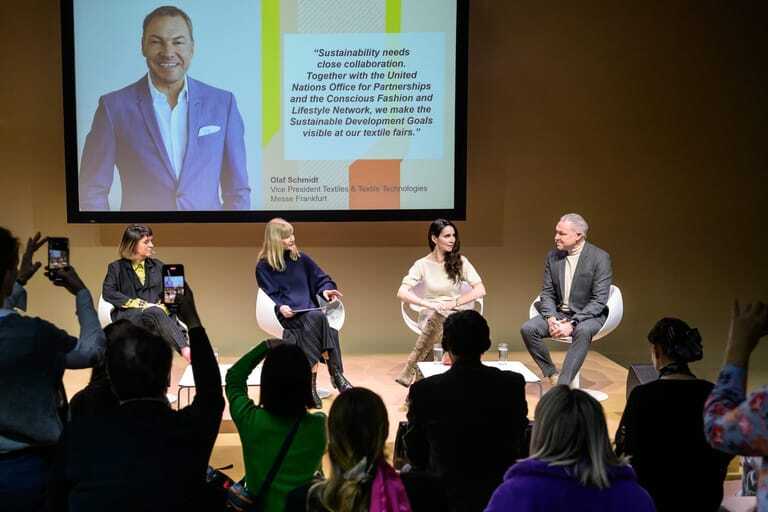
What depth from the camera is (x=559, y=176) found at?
609 centimetres

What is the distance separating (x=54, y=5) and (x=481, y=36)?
3208mm

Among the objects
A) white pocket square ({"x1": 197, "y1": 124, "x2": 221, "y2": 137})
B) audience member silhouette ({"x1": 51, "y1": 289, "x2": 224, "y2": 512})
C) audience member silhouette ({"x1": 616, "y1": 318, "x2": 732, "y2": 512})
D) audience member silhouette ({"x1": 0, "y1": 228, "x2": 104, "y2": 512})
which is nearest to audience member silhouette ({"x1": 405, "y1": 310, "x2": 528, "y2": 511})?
audience member silhouette ({"x1": 616, "y1": 318, "x2": 732, "y2": 512})

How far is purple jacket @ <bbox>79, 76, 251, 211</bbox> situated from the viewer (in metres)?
5.71

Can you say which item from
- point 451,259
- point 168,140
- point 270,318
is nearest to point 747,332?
point 451,259

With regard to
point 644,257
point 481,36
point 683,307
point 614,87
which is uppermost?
point 481,36

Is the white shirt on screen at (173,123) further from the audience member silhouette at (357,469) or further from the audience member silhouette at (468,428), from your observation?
the audience member silhouette at (357,469)

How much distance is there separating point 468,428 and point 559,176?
4.04m

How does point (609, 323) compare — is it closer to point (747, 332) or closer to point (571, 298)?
point (571, 298)

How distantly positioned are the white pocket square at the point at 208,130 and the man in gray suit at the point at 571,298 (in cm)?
260

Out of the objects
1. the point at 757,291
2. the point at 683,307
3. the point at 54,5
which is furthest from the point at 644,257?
the point at 54,5

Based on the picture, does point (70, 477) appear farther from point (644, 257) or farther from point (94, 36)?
point (644, 257)

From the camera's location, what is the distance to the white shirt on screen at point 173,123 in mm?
5723

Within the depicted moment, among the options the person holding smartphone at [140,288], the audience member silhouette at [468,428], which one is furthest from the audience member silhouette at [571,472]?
the person holding smartphone at [140,288]

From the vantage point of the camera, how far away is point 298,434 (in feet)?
6.70
